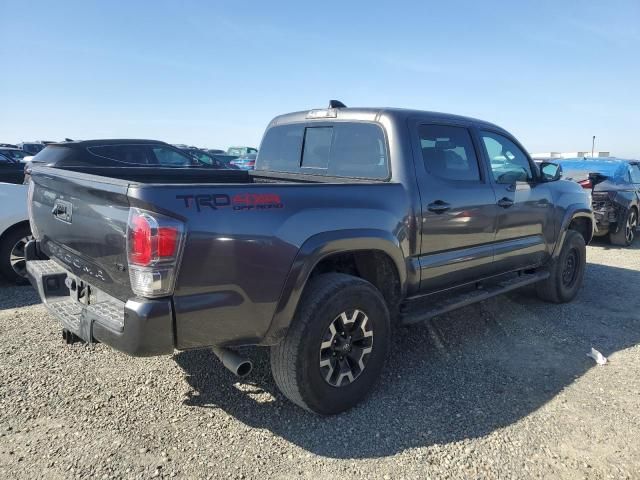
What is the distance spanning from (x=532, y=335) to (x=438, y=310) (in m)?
1.42

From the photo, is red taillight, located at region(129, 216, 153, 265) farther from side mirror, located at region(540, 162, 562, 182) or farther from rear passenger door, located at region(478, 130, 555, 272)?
side mirror, located at region(540, 162, 562, 182)

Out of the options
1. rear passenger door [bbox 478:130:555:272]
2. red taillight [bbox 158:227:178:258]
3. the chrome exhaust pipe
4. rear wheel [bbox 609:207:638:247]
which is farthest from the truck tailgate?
rear wheel [bbox 609:207:638:247]

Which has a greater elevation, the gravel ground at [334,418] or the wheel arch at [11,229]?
the wheel arch at [11,229]

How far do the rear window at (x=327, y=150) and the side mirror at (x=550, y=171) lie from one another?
2.26 m

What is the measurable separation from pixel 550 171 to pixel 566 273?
127 centimetres

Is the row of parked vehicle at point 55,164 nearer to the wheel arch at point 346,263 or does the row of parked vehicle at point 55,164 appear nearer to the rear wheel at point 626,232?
the wheel arch at point 346,263

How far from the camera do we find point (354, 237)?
290 centimetres

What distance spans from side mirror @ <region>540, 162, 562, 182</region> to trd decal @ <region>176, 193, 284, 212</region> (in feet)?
11.3

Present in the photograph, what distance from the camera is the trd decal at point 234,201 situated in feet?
7.44

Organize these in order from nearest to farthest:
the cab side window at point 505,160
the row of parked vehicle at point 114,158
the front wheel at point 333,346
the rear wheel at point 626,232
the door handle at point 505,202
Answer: the front wheel at point 333,346
the door handle at point 505,202
the cab side window at point 505,160
the row of parked vehicle at point 114,158
the rear wheel at point 626,232

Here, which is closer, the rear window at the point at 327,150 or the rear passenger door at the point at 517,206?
the rear window at the point at 327,150

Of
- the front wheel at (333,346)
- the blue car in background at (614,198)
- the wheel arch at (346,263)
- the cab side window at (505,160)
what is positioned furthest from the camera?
the blue car in background at (614,198)

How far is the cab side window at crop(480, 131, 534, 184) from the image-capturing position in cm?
424

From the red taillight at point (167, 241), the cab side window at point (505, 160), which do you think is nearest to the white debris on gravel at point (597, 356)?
the cab side window at point (505, 160)
